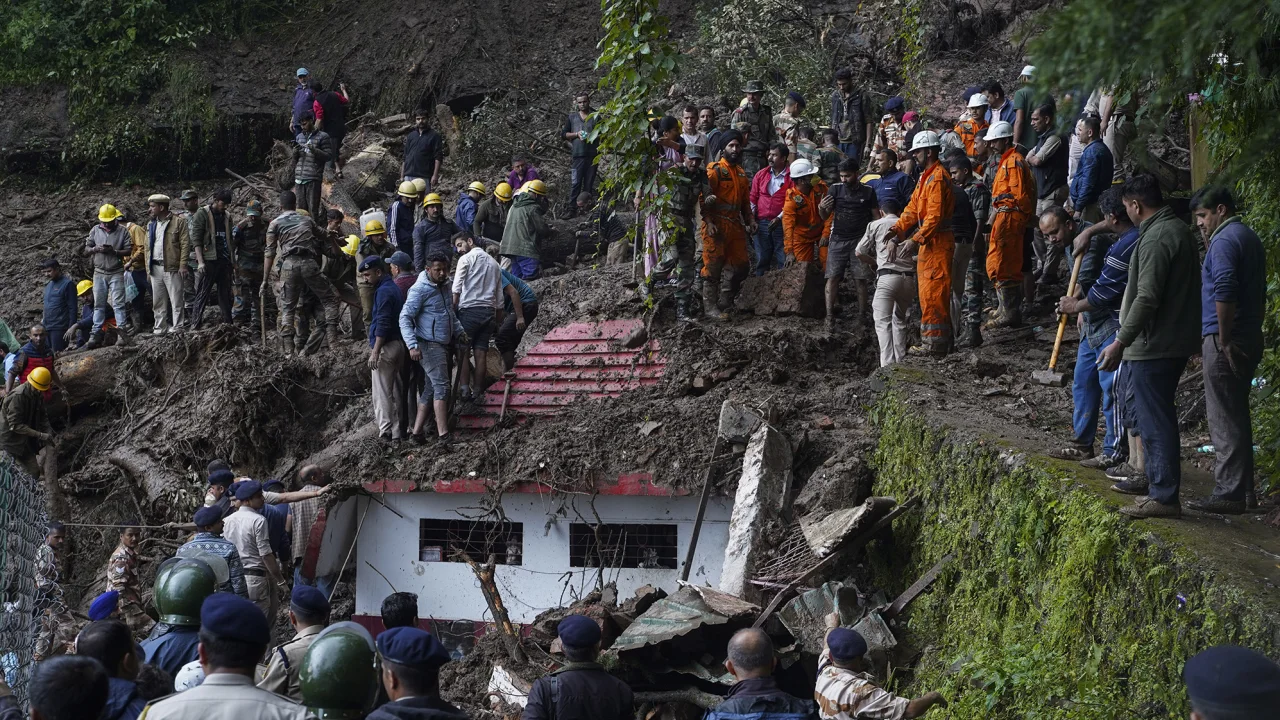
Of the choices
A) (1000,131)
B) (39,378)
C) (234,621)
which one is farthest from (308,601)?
(39,378)

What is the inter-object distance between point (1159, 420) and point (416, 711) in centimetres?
414

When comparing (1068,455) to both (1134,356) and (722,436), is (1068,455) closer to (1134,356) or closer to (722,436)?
(1134,356)

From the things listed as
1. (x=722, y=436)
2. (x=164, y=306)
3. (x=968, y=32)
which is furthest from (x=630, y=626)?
(x=968, y=32)

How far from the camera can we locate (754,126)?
639 inches

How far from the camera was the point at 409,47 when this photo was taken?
2517cm

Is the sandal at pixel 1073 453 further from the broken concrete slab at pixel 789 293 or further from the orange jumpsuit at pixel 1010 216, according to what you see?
the broken concrete slab at pixel 789 293

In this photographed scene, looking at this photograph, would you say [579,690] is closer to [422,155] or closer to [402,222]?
[402,222]

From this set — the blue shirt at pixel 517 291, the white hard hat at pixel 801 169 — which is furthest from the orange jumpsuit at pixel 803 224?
the blue shirt at pixel 517 291

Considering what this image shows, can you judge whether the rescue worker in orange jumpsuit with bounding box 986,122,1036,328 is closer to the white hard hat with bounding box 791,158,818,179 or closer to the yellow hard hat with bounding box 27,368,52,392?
the white hard hat with bounding box 791,158,818,179

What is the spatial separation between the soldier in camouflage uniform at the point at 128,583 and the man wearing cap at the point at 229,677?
19.6ft

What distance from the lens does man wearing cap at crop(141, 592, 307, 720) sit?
3.87 metres

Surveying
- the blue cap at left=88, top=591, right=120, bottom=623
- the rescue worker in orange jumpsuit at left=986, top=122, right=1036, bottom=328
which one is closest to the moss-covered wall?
the rescue worker in orange jumpsuit at left=986, top=122, right=1036, bottom=328

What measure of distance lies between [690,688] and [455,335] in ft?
16.7

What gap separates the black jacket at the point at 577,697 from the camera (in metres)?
5.65
